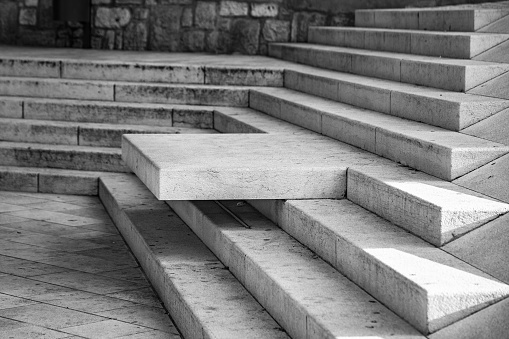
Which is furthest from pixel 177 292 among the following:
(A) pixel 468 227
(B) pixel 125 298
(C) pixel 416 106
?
(C) pixel 416 106

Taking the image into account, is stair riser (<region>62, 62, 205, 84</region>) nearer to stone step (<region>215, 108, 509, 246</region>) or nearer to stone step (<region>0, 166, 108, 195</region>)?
stone step (<region>0, 166, 108, 195</region>)

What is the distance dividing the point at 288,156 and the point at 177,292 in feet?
3.47

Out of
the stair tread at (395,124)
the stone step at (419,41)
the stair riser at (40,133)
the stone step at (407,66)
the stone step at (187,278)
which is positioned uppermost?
the stone step at (419,41)

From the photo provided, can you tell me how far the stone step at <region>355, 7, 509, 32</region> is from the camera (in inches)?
233

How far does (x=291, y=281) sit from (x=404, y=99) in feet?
6.43

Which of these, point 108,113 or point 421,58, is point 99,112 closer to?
point 108,113

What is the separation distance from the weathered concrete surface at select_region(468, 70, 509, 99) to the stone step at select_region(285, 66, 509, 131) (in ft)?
0.25

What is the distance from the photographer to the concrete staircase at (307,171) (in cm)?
304

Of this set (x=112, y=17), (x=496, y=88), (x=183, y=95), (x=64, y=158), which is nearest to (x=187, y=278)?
Answer: (x=496, y=88)

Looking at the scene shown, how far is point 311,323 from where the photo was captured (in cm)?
289

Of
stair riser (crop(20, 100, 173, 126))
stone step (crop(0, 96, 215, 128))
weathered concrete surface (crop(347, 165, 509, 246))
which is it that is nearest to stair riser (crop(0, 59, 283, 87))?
stone step (crop(0, 96, 215, 128))

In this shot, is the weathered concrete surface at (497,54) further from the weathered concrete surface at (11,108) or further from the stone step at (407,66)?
the weathered concrete surface at (11,108)

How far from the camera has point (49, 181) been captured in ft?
21.5

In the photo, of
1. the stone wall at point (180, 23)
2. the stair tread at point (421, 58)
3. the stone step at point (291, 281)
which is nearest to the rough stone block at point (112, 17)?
the stone wall at point (180, 23)
